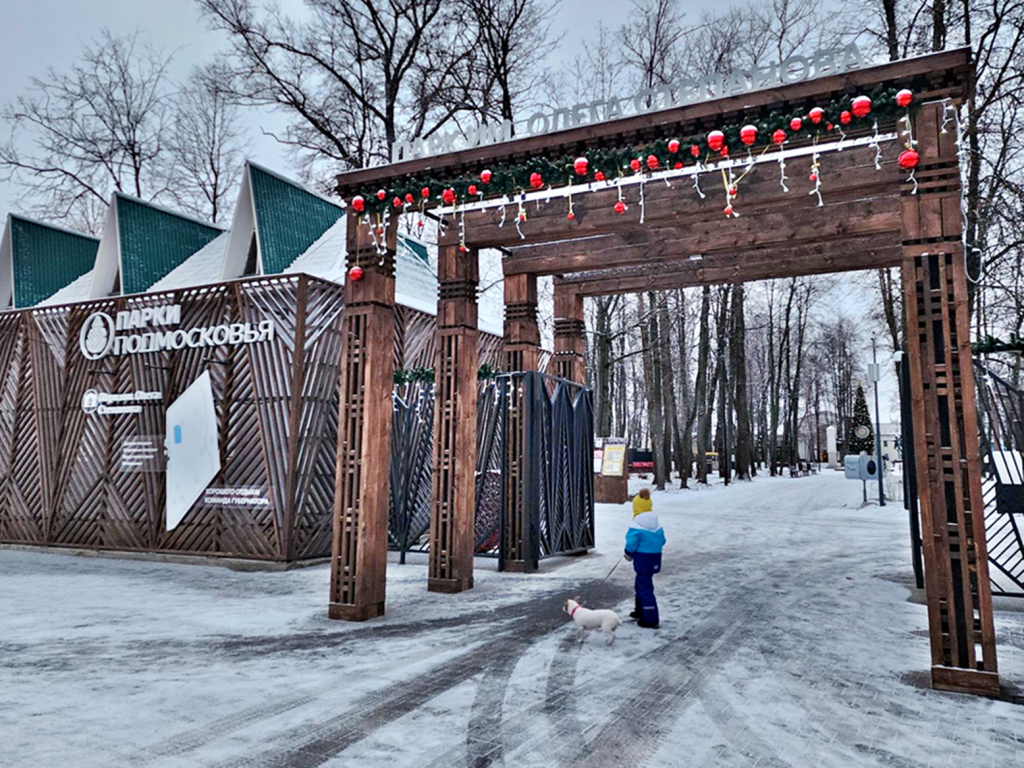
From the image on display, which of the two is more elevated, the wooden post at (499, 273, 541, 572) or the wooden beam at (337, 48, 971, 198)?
the wooden beam at (337, 48, 971, 198)

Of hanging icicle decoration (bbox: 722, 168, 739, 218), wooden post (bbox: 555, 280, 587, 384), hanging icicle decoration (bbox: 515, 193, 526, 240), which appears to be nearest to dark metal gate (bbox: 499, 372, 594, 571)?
wooden post (bbox: 555, 280, 587, 384)

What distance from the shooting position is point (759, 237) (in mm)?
9008

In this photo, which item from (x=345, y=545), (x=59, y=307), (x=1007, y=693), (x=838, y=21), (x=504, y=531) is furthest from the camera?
(x=838, y=21)

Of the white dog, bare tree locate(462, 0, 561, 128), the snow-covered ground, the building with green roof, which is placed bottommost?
the snow-covered ground

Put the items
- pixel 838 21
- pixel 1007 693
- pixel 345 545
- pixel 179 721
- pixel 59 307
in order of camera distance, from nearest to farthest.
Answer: pixel 179 721
pixel 1007 693
pixel 345 545
pixel 59 307
pixel 838 21

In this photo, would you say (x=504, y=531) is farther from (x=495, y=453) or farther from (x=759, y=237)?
(x=759, y=237)

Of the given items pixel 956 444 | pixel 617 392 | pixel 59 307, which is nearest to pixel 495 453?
pixel 956 444

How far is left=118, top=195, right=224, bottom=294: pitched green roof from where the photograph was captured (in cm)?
1519

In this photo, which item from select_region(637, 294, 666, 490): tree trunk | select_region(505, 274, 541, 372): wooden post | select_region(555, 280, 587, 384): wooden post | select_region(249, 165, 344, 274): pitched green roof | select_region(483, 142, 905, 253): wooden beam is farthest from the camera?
select_region(637, 294, 666, 490): tree trunk

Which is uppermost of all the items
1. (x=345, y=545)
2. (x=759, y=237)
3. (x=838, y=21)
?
(x=838, y=21)

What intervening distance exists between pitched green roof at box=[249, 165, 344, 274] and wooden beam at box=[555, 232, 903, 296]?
651 cm

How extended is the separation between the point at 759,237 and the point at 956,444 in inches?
181

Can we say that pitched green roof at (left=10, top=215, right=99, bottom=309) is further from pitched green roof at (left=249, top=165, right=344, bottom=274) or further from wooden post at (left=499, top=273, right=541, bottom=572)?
wooden post at (left=499, top=273, right=541, bottom=572)

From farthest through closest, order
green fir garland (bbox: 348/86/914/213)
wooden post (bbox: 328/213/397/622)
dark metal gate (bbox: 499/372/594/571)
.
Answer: dark metal gate (bbox: 499/372/594/571) → wooden post (bbox: 328/213/397/622) → green fir garland (bbox: 348/86/914/213)
